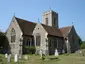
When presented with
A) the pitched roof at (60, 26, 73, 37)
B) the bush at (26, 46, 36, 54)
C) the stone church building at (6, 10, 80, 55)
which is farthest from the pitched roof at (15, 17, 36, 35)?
the pitched roof at (60, 26, 73, 37)

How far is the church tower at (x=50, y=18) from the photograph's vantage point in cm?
5854

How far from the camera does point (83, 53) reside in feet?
124

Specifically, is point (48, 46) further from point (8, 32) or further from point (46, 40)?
point (8, 32)

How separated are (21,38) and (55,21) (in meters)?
19.3

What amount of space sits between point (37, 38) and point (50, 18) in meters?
13.8

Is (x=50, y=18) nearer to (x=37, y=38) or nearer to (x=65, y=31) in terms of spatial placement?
(x=65, y=31)

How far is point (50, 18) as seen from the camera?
5881 centimetres

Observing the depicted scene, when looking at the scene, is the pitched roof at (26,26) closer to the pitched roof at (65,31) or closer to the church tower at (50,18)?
the pitched roof at (65,31)

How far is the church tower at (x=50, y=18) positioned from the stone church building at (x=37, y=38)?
283 inches

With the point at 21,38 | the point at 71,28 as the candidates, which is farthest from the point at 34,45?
the point at 71,28

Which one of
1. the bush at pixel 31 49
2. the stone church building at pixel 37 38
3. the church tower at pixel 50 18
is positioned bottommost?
the bush at pixel 31 49

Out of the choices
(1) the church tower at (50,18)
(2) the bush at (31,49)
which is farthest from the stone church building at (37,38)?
(1) the church tower at (50,18)

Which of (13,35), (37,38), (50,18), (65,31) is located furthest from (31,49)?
(50,18)

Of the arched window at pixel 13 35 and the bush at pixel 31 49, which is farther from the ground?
the arched window at pixel 13 35
